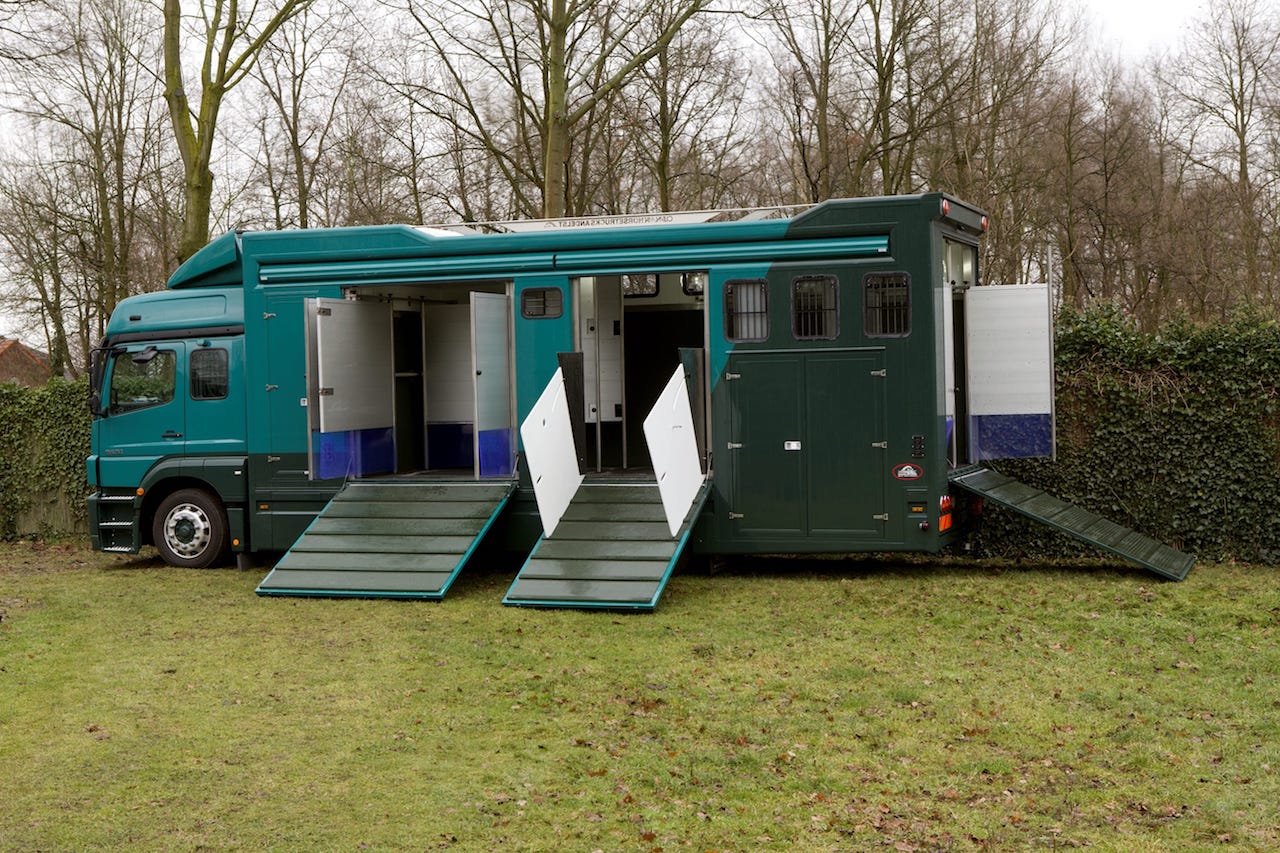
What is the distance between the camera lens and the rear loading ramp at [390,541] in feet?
33.8

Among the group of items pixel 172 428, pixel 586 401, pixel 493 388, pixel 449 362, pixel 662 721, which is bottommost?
pixel 662 721

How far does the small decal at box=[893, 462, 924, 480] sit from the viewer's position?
34.3 feet

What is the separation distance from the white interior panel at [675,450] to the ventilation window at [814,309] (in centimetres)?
108

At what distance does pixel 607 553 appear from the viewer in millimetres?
10234

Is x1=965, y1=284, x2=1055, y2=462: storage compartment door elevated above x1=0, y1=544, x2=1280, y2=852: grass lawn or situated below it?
above

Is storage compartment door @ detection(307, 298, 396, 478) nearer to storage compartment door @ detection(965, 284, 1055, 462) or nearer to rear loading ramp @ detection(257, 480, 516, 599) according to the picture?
rear loading ramp @ detection(257, 480, 516, 599)

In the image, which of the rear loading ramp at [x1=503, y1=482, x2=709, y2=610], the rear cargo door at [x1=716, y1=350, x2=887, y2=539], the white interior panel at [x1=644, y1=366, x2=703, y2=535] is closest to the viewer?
the rear loading ramp at [x1=503, y1=482, x2=709, y2=610]

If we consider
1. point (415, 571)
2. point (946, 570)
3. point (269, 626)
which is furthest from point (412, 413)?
point (946, 570)

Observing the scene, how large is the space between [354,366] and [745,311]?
3775mm

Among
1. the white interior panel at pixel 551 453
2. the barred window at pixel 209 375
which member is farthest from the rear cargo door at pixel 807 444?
the barred window at pixel 209 375

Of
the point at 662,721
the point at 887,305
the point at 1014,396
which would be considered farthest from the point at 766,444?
the point at 662,721

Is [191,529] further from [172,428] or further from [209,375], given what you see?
[209,375]

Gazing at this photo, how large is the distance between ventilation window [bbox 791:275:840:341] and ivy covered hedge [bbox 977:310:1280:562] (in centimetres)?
270

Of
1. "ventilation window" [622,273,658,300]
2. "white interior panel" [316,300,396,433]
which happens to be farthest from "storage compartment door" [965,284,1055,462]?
"white interior panel" [316,300,396,433]
